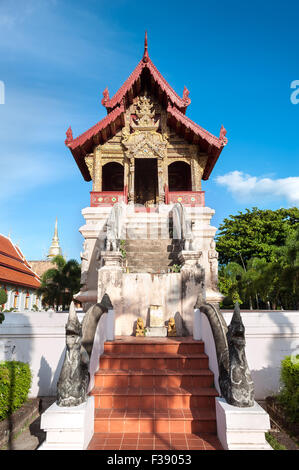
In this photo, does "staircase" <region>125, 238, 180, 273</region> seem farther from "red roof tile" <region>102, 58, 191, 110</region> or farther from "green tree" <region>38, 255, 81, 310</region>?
"green tree" <region>38, 255, 81, 310</region>

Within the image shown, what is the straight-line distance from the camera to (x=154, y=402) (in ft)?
11.8

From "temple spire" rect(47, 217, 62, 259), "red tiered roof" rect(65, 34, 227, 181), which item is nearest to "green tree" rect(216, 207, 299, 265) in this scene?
"red tiered roof" rect(65, 34, 227, 181)

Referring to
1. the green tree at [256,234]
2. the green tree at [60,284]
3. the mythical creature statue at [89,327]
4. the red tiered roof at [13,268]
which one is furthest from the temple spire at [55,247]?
the mythical creature statue at [89,327]

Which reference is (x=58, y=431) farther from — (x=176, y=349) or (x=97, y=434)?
(x=176, y=349)

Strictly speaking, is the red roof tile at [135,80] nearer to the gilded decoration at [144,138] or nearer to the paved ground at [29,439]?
the gilded decoration at [144,138]

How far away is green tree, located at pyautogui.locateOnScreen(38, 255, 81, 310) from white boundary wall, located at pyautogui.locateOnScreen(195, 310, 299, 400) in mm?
18456

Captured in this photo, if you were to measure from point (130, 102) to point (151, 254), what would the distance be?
9.27 m

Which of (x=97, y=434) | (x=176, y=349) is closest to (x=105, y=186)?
(x=176, y=349)

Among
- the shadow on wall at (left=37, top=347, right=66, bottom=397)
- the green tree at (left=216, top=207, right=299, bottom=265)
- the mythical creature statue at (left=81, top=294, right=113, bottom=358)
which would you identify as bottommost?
the shadow on wall at (left=37, top=347, right=66, bottom=397)

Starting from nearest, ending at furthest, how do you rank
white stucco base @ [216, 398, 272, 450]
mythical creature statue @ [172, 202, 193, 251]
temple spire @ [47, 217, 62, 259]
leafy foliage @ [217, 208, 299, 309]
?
white stucco base @ [216, 398, 272, 450] < mythical creature statue @ [172, 202, 193, 251] < leafy foliage @ [217, 208, 299, 309] < temple spire @ [47, 217, 62, 259]

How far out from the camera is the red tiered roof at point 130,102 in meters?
12.4

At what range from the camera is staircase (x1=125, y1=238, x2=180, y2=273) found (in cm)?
774

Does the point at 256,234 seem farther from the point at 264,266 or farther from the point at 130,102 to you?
the point at 130,102

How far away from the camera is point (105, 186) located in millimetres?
16234
